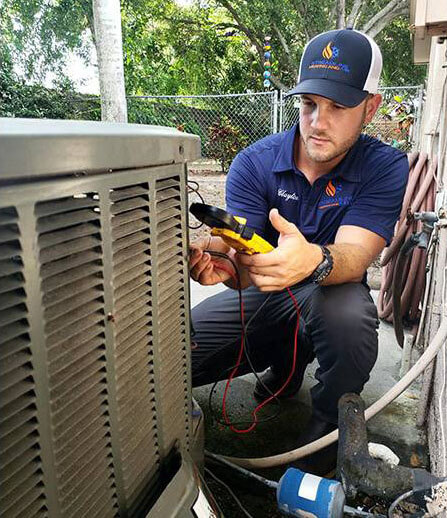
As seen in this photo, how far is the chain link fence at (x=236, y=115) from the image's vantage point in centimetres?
804

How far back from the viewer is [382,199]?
1.58 m

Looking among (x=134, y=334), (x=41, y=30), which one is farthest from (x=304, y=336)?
(x=41, y=30)

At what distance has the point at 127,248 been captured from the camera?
72 cm

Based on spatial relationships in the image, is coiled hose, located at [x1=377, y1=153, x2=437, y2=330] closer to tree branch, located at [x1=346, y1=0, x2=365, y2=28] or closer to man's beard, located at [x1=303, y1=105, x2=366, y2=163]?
man's beard, located at [x1=303, y1=105, x2=366, y2=163]

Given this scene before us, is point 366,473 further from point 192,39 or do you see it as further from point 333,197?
point 192,39

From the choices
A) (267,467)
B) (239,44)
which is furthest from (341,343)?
(239,44)

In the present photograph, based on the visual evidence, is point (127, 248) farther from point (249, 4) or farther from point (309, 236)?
point (249, 4)

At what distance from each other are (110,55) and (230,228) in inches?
263

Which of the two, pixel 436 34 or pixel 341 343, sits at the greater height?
pixel 436 34

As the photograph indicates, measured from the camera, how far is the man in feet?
4.62

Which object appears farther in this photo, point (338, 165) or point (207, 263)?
point (338, 165)

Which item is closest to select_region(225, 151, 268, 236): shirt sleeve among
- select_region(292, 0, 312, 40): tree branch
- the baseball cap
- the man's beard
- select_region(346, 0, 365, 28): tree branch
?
the man's beard

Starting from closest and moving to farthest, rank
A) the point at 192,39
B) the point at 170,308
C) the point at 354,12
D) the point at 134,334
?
the point at 134,334 → the point at 170,308 → the point at 354,12 → the point at 192,39

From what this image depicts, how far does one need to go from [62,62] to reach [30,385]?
12454 mm
